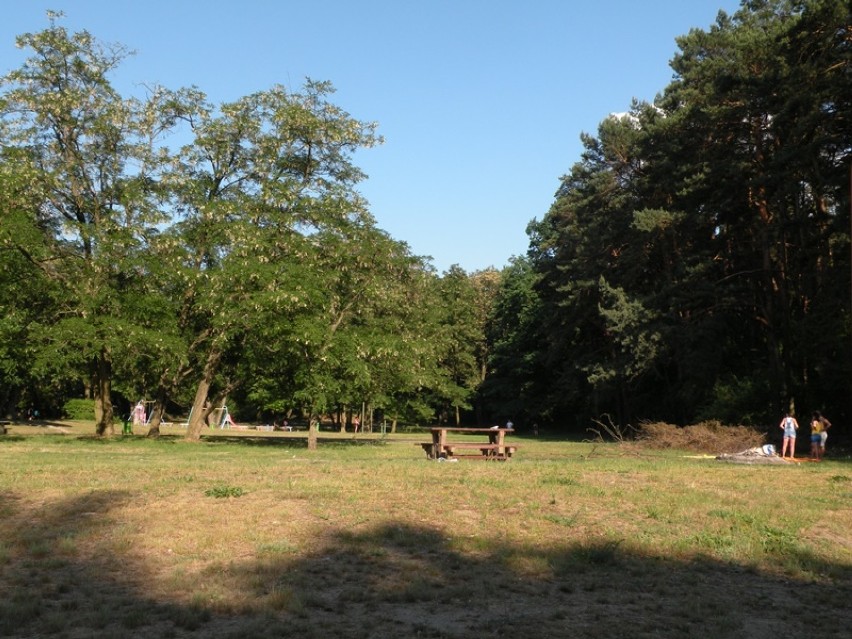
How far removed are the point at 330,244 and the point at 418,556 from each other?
22.6m

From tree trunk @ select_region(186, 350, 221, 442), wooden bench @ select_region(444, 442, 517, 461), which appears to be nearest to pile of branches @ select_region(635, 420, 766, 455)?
wooden bench @ select_region(444, 442, 517, 461)

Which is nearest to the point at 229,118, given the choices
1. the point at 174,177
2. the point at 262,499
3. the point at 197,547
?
the point at 174,177

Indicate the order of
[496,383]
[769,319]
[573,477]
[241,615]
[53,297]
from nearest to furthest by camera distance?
[241,615]
[573,477]
[53,297]
[769,319]
[496,383]

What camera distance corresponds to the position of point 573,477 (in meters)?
15.5

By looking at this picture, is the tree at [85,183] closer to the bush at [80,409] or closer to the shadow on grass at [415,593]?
the shadow on grass at [415,593]

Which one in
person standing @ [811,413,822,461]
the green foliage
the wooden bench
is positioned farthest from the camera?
person standing @ [811,413,822,461]

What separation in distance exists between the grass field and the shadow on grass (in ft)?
0.09

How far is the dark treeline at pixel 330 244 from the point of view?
91.7 ft

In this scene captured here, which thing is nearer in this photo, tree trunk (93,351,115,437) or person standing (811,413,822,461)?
person standing (811,413,822,461)

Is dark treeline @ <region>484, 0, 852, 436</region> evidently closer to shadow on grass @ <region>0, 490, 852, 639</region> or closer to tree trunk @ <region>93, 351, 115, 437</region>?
shadow on grass @ <region>0, 490, 852, 639</region>

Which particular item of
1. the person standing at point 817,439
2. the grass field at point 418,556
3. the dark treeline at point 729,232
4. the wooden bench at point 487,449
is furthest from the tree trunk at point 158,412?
the person standing at point 817,439

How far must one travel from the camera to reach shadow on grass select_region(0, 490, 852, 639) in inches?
252

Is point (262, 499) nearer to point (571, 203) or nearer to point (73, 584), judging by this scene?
point (73, 584)

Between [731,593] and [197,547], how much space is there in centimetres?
560
